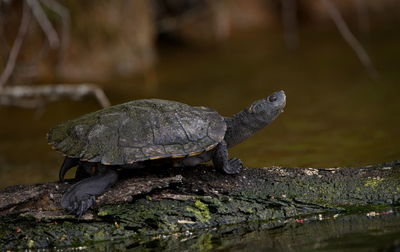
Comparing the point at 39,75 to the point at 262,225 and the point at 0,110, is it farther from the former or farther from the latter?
the point at 262,225

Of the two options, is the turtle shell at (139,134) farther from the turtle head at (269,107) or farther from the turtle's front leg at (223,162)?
the turtle head at (269,107)

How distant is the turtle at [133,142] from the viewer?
369 cm

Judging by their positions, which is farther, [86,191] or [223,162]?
[223,162]

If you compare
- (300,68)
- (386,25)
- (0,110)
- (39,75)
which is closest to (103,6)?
(39,75)

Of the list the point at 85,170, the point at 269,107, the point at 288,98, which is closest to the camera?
the point at 85,170

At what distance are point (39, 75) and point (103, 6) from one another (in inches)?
52.7

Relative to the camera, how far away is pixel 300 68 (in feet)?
31.1

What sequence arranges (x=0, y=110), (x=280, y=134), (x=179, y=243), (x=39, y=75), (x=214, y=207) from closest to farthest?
1. (x=179, y=243)
2. (x=214, y=207)
3. (x=280, y=134)
4. (x=0, y=110)
5. (x=39, y=75)

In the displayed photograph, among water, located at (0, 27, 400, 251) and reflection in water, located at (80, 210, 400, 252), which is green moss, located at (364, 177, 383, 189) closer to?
reflection in water, located at (80, 210, 400, 252)

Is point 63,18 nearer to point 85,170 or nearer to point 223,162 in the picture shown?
point 85,170

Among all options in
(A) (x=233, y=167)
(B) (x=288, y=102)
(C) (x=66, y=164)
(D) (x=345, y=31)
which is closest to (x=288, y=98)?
(B) (x=288, y=102)

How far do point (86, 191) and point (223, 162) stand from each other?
30.3 inches

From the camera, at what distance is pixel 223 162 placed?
3.92 meters

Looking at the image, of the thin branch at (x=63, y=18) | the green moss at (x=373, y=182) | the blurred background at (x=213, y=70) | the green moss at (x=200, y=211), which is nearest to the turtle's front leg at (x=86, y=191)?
the green moss at (x=200, y=211)
